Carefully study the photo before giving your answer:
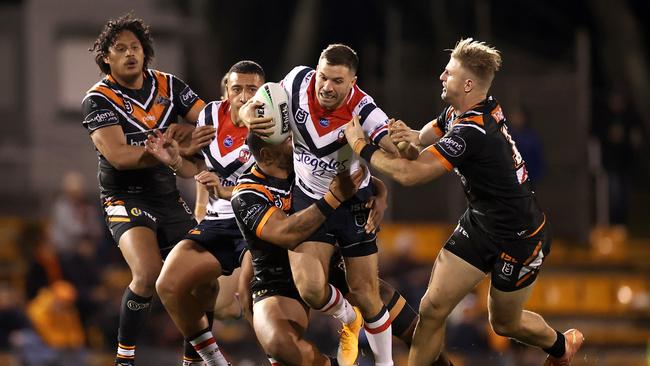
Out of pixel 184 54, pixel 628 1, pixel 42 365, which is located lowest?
pixel 42 365

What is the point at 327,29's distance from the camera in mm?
20859

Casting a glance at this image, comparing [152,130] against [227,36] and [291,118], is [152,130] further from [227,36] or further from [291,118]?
[227,36]

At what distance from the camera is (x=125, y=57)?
8312mm

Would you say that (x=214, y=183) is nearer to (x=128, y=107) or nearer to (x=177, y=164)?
(x=177, y=164)

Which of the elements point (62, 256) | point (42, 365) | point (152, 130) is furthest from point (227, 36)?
point (152, 130)

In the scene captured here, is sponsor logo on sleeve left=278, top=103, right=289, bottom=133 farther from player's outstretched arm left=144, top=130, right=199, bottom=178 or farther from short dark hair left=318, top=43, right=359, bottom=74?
player's outstretched arm left=144, top=130, right=199, bottom=178

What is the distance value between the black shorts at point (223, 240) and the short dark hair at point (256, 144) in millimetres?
747

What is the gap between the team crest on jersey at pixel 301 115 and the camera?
772 cm

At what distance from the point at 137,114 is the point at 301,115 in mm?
1271

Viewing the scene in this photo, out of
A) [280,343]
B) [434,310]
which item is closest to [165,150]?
[280,343]

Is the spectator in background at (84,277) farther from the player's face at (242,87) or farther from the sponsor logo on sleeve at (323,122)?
the sponsor logo on sleeve at (323,122)

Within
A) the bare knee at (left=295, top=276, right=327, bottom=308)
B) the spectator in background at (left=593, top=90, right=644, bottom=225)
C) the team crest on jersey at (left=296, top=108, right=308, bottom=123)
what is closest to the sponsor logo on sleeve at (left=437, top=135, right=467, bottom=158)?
the team crest on jersey at (left=296, top=108, right=308, bottom=123)

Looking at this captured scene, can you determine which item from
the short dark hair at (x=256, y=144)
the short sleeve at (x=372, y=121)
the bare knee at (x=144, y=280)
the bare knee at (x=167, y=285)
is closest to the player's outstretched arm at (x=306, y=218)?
the short sleeve at (x=372, y=121)

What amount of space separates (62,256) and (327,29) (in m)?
8.29
